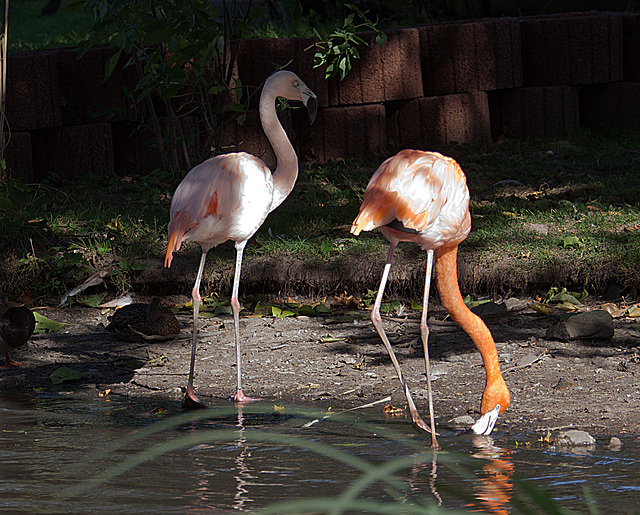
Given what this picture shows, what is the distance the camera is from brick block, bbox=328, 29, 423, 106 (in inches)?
340

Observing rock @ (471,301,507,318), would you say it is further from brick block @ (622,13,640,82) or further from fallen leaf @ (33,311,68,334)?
brick block @ (622,13,640,82)

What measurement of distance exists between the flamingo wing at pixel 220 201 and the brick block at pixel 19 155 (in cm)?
391

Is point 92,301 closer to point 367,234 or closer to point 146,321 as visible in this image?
point 146,321

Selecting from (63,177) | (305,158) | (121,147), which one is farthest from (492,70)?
(63,177)

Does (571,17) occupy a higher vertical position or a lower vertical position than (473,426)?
higher

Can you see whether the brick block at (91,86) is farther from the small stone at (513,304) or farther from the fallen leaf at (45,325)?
the small stone at (513,304)

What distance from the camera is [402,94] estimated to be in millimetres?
8789

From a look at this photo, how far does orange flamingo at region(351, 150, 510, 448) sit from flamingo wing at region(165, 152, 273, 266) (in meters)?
0.89

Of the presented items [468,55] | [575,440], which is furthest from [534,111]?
[575,440]

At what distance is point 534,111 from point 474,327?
5.56 m

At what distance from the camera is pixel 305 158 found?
8.83m

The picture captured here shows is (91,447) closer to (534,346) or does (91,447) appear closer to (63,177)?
(534,346)

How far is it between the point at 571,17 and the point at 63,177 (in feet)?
17.8

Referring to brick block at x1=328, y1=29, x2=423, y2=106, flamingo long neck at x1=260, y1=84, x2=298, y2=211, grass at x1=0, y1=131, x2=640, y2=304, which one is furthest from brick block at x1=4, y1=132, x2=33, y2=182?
flamingo long neck at x1=260, y1=84, x2=298, y2=211
